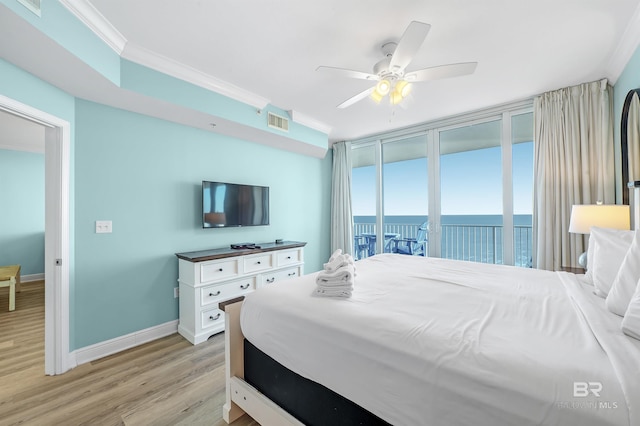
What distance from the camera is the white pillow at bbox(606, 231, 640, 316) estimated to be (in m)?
1.13

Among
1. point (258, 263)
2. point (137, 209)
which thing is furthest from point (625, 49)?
point (137, 209)

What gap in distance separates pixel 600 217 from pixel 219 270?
353 cm

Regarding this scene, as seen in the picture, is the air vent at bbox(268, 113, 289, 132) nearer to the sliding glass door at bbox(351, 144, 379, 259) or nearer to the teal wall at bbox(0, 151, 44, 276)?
the sliding glass door at bbox(351, 144, 379, 259)

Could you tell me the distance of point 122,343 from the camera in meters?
2.45

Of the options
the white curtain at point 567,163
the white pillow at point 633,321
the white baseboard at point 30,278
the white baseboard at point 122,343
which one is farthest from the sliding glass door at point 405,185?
the white baseboard at point 30,278

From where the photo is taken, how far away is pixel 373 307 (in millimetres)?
1335

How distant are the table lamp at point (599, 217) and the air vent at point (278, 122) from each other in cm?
319

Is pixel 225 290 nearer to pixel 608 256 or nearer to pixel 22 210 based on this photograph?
pixel 608 256

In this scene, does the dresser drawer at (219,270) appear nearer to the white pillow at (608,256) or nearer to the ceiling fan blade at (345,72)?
the ceiling fan blade at (345,72)

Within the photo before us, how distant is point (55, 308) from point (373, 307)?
8.25 ft

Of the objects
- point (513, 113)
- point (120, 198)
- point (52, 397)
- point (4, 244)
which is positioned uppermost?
point (513, 113)

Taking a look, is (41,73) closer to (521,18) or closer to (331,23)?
(331,23)

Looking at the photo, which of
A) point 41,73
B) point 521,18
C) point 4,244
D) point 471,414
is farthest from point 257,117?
point 4,244

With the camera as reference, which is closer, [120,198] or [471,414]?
[471,414]
